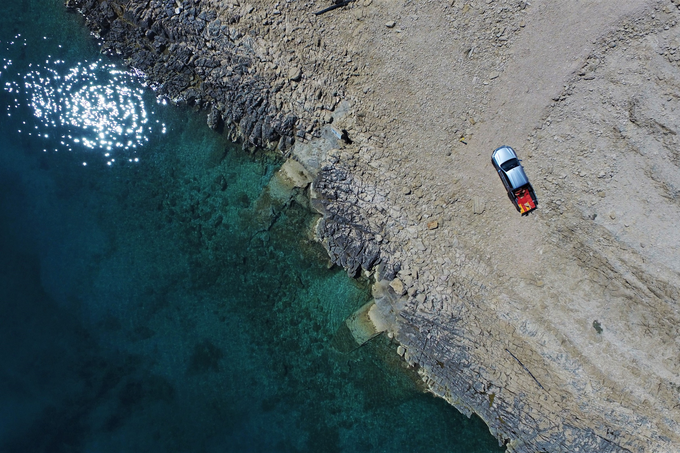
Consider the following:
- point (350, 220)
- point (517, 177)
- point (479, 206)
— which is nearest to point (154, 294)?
point (350, 220)

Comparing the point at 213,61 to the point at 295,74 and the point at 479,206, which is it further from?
the point at 479,206

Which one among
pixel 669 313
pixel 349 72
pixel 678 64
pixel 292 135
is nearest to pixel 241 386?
pixel 292 135

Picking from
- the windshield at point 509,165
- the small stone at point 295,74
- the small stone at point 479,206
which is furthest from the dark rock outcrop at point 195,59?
the windshield at point 509,165

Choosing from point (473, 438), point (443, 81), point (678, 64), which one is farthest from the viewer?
point (473, 438)

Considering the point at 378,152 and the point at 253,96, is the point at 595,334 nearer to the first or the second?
the point at 378,152

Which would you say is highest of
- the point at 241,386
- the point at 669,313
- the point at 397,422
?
the point at 241,386

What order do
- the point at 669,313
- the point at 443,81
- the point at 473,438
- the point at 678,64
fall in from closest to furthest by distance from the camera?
the point at 678,64 < the point at 669,313 < the point at 443,81 < the point at 473,438

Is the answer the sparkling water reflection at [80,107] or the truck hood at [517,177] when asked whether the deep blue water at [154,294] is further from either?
the truck hood at [517,177]
